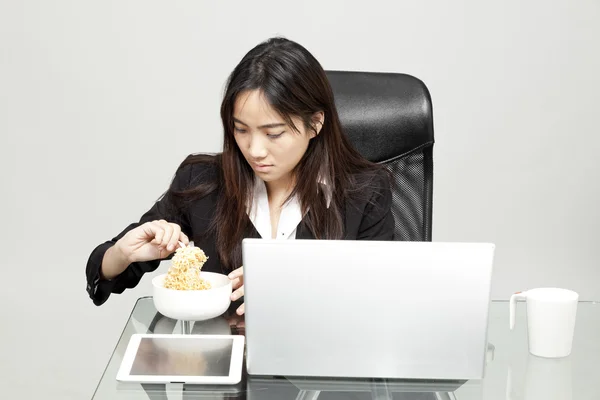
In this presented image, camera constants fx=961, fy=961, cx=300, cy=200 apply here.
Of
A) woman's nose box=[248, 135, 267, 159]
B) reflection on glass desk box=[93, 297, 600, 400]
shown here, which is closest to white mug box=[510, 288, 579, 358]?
reflection on glass desk box=[93, 297, 600, 400]

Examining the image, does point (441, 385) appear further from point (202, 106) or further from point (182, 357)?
point (202, 106)

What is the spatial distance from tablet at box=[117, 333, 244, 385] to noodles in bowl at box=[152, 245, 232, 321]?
0.06m

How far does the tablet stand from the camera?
139 centimetres

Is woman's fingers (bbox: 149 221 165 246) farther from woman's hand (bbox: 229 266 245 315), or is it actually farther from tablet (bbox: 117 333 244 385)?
tablet (bbox: 117 333 244 385)

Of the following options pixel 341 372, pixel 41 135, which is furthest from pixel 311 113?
pixel 41 135

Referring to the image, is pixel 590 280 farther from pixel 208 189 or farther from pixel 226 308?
pixel 226 308

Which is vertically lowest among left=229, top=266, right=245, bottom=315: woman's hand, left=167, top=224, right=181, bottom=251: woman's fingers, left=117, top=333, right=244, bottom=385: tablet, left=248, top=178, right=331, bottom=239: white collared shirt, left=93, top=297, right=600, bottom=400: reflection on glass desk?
left=93, top=297, right=600, bottom=400: reflection on glass desk

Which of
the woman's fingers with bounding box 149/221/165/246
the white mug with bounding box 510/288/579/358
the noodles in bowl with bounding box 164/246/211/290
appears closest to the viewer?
the white mug with bounding box 510/288/579/358

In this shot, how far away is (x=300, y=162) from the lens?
2.11 meters

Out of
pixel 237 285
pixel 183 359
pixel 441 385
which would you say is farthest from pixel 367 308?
pixel 237 285

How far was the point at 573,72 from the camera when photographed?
3850 millimetres

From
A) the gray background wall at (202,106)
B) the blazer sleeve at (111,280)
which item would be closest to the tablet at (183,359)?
the blazer sleeve at (111,280)

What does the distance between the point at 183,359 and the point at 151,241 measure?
1.46 feet

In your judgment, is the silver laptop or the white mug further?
the white mug
